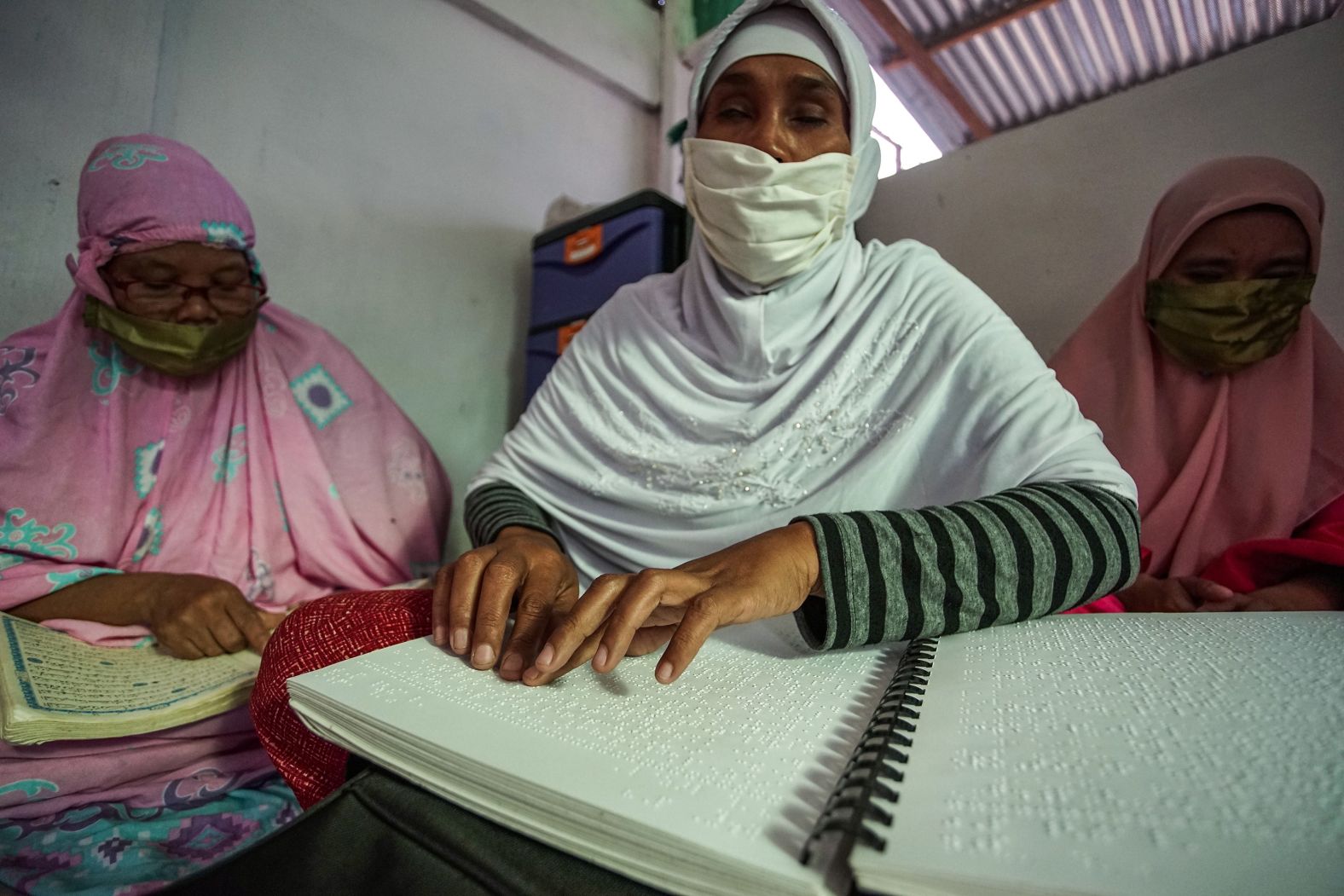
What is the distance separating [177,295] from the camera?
1.07m

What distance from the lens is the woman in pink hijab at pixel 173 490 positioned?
693 millimetres

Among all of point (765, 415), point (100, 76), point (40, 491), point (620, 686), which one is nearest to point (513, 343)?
point (100, 76)

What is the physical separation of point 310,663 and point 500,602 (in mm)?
160

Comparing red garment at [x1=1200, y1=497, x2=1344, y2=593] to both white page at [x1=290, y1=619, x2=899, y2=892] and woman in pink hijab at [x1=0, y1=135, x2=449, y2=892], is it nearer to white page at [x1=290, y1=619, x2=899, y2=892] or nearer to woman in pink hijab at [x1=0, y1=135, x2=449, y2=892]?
white page at [x1=290, y1=619, x2=899, y2=892]

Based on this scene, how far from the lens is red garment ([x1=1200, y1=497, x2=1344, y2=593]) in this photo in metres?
0.80

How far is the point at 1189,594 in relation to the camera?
849 mm

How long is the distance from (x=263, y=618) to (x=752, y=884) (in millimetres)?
983

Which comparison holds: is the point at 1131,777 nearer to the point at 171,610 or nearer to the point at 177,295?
the point at 171,610

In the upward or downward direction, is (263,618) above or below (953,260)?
below

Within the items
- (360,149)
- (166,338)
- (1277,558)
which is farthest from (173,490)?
(1277,558)

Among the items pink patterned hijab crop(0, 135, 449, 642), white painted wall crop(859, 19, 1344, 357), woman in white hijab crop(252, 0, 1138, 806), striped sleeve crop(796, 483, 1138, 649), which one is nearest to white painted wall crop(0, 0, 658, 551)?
pink patterned hijab crop(0, 135, 449, 642)

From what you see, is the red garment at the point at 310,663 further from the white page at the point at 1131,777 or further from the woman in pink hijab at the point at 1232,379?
the woman in pink hijab at the point at 1232,379

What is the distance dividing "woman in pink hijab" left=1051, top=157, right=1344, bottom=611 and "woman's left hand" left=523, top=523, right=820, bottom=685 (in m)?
0.85

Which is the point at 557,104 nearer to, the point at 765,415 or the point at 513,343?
the point at 513,343
